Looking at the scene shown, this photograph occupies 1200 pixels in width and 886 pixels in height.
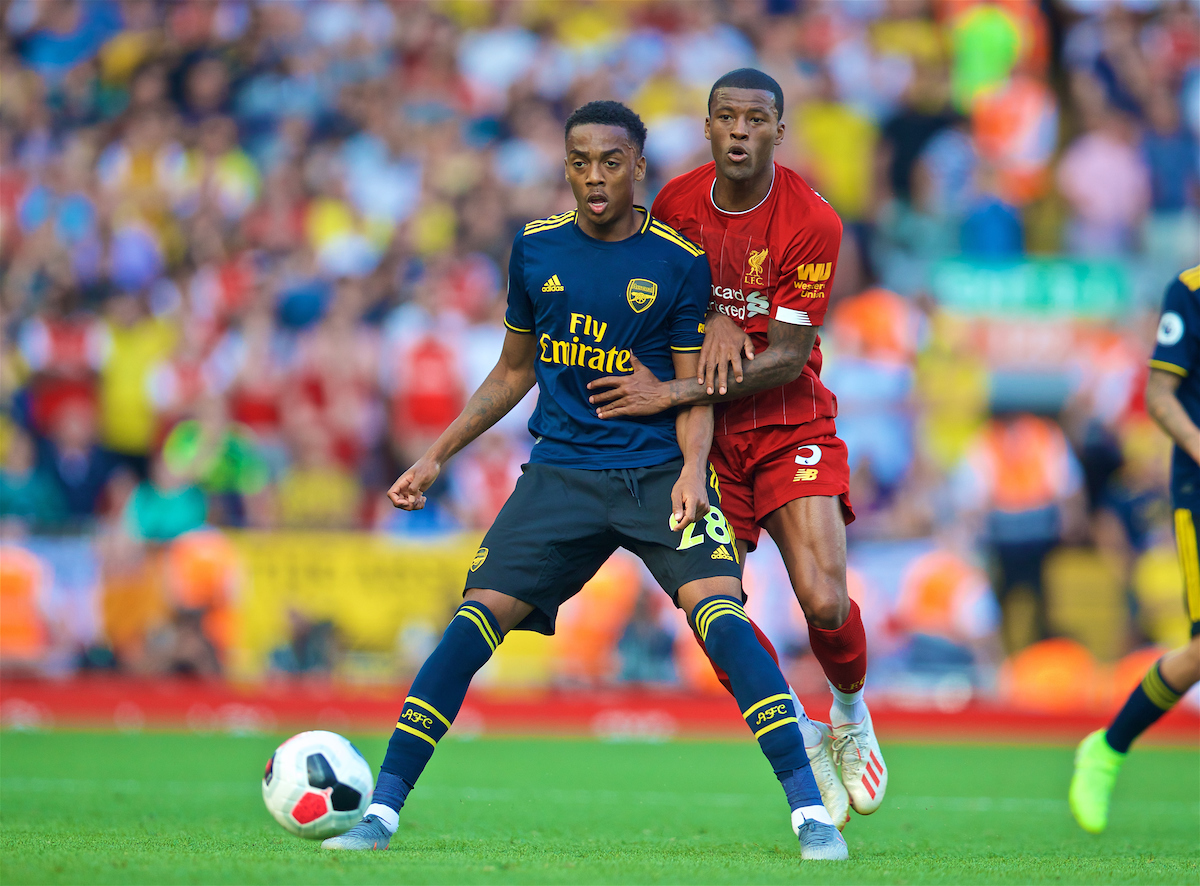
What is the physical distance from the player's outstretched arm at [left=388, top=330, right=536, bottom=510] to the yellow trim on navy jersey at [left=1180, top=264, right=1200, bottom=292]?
10.2 feet

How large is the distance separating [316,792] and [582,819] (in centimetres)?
169

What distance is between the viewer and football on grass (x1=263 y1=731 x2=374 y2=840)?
5410mm

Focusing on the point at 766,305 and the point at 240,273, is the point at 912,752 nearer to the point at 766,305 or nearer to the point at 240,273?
the point at 766,305

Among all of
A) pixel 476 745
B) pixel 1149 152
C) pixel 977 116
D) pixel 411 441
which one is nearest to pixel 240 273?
pixel 411 441

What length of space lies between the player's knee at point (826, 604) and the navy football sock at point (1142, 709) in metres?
1.67

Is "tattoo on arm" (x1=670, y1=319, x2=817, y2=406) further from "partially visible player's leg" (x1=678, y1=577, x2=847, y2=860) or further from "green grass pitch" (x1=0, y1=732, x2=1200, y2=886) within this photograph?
"green grass pitch" (x1=0, y1=732, x2=1200, y2=886)

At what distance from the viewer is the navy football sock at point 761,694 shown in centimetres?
500

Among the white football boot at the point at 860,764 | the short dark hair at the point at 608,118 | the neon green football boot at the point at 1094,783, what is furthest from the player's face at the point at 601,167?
the neon green football boot at the point at 1094,783

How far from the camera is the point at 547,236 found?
5.50 meters

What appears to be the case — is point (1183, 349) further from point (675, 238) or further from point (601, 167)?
point (601, 167)

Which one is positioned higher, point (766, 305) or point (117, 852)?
point (766, 305)

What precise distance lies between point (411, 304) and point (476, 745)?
4881 millimetres

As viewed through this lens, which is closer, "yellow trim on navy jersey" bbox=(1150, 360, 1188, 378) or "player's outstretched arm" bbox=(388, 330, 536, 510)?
"player's outstretched arm" bbox=(388, 330, 536, 510)

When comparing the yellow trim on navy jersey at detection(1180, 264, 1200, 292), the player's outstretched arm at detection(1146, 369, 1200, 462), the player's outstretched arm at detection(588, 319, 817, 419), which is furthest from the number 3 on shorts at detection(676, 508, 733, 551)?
the yellow trim on navy jersey at detection(1180, 264, 1200, 292)
